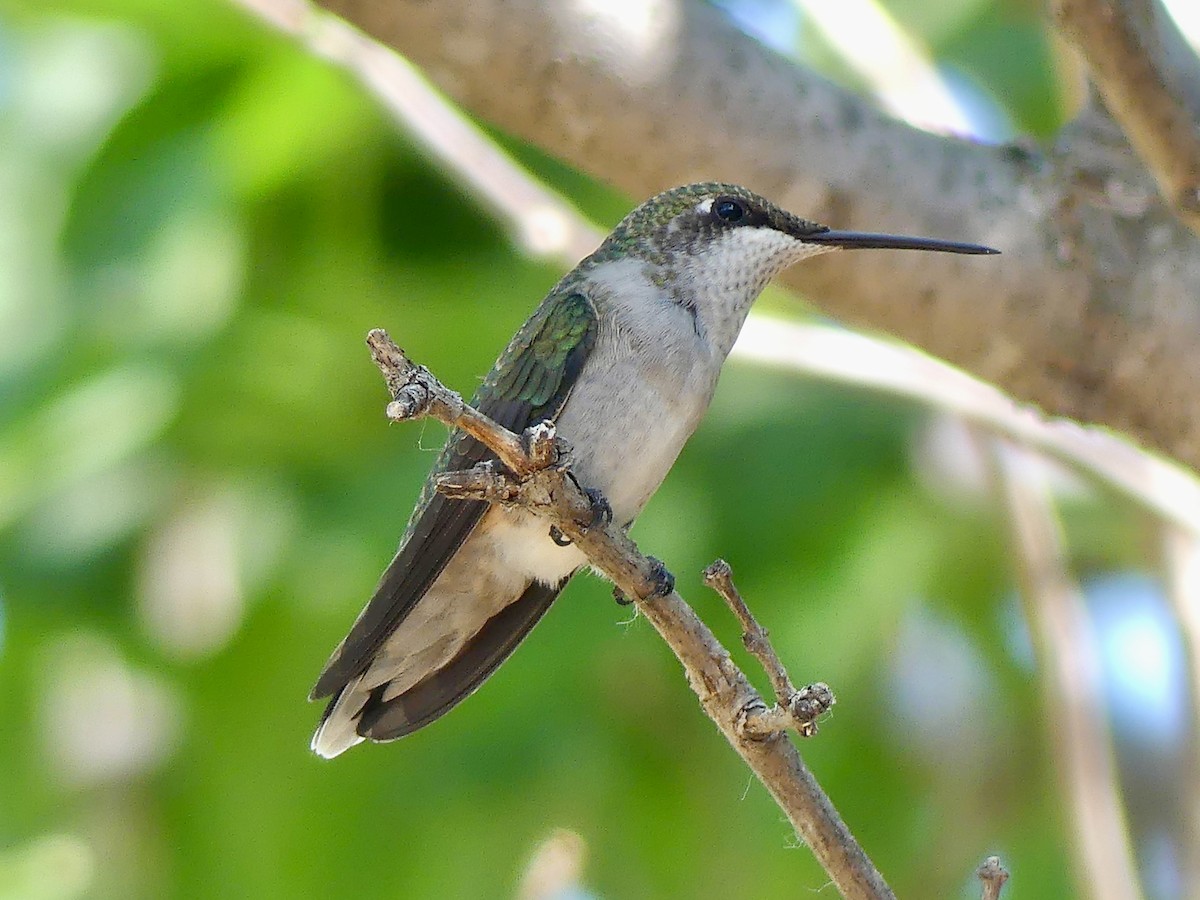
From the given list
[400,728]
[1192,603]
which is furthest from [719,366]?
[1192,603]

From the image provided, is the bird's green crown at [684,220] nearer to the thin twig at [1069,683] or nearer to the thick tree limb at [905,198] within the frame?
the thick tree limb at [905,198]

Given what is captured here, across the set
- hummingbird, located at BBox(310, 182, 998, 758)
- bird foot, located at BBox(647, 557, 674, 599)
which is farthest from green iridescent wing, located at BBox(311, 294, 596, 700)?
bird foot, located at BBox(647, 557, 674, 599)

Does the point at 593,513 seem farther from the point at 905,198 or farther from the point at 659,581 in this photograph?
the point at 905,198

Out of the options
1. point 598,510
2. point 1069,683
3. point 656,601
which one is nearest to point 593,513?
point 598,510

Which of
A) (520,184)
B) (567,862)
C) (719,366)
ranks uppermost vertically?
(520,184)

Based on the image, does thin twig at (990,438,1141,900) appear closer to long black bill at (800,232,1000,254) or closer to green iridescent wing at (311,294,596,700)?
long black bill at (800,232,1000,254)

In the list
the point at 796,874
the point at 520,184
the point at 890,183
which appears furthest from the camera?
the point at 796,874

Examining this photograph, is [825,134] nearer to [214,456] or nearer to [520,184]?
[520,184]

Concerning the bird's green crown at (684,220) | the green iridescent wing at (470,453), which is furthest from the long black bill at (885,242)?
the green iridescent wing at (470,453)
